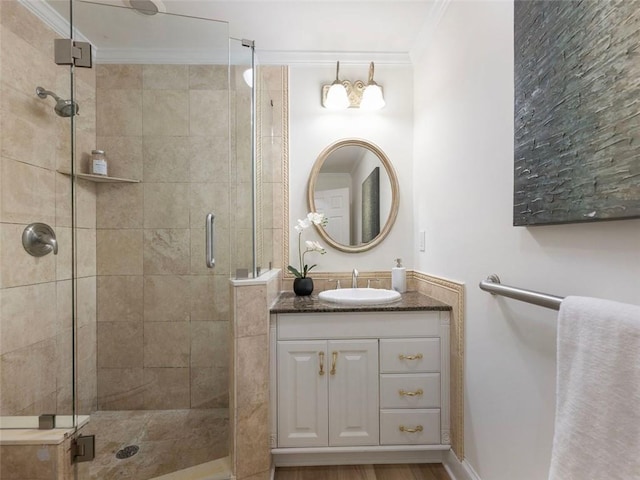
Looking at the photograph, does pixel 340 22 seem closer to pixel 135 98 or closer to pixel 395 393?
pixel 135 98

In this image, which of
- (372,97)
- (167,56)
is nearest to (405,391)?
(372,97)

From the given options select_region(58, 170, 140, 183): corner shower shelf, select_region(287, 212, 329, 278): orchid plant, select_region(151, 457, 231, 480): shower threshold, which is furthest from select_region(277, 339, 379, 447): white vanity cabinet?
select_region(58, 170, 140, 183): corner shower shelf

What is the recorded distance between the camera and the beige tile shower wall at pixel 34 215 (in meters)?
1.43

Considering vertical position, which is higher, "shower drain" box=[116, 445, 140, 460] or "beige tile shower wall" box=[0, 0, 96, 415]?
A: "beige tile shower wall" box=[0, 0, 96, 415]

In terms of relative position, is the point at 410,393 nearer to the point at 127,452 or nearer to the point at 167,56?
the point at 127,452

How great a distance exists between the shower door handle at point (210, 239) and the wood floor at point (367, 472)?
1199 millimetres

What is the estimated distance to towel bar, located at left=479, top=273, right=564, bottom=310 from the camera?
78 centimetres

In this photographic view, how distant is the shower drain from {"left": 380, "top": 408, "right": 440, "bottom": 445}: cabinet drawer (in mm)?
1284

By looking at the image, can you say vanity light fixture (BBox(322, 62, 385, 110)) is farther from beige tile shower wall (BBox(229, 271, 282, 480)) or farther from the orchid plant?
beige tile shower wall (BBox(229, 271, 282, 480))

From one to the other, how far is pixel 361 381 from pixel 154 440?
3.80ft

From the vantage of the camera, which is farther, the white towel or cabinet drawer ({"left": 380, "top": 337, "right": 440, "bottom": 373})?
cabinet drawer ({"left": 380, "top": 337, "right": 440, "bottom": 373})

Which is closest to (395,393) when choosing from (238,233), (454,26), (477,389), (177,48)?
(477,389)

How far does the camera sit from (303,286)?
197 centimetres

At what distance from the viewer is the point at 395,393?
160 cm
